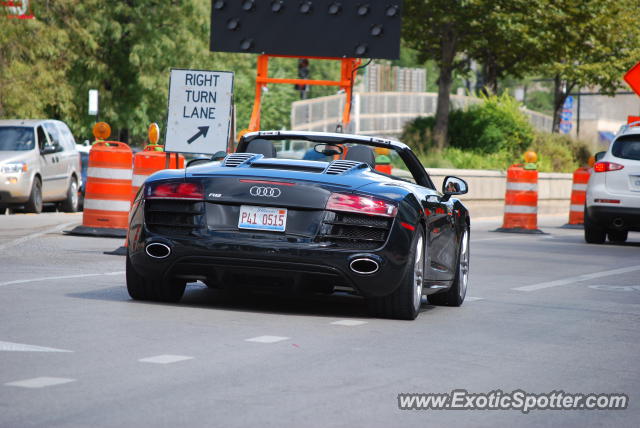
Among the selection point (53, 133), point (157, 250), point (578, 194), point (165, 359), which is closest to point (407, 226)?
point (157, 250)

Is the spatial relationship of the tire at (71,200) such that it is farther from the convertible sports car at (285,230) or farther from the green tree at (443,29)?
the convertible sports car at (285,230)

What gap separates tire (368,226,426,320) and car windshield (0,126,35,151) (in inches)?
670

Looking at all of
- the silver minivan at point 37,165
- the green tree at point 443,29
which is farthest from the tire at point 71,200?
the green tree at point 443,29

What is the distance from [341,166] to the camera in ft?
30.1

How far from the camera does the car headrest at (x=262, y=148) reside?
991cm

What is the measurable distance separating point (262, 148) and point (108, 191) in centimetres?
724

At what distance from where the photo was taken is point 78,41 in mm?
44531

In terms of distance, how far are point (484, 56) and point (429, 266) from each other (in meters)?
32.9

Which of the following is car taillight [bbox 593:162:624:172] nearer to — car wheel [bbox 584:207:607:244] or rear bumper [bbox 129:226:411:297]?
car wheel [bbox 584:207:607:244]

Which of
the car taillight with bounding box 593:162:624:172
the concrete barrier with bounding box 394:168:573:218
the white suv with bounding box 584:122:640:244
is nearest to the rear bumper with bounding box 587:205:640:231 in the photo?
the white suv with bounding box 584:122:640:244

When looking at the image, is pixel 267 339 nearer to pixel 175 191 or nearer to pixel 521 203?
pixel 175 191

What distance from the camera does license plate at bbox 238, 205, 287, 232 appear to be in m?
8.79

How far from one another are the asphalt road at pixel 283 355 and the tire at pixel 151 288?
0.50 feet

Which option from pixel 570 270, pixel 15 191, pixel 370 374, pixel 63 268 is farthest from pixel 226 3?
pixel 370 374
